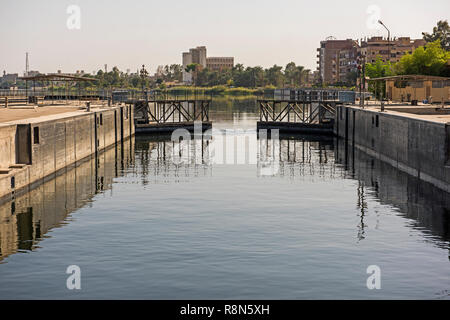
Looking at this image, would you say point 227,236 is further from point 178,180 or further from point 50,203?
point 178,180

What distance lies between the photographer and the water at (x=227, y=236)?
21000mm

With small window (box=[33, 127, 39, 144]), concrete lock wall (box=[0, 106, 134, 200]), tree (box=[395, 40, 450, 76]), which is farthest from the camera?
tree (box=[395, 40, 450, 76])

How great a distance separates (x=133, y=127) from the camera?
87.4 meters

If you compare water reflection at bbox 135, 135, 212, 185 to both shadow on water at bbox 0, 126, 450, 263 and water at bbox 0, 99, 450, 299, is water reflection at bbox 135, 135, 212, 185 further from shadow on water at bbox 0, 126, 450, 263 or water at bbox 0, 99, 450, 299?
water at bbox 0, 99, 450, 299

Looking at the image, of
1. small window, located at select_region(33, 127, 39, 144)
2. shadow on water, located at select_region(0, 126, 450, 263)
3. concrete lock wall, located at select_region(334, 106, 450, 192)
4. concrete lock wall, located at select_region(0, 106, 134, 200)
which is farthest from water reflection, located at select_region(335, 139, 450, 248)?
small window, located at select_region(33, 127, 39, 144)

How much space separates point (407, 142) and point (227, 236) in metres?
24.4

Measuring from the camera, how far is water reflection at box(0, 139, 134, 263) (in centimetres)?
2790

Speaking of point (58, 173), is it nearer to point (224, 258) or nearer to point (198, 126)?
point (224, 258)

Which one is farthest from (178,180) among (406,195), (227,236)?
(227,236)

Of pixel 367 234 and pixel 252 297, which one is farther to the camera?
pixel 367 234

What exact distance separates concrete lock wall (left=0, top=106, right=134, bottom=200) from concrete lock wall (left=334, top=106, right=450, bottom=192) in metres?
23.3

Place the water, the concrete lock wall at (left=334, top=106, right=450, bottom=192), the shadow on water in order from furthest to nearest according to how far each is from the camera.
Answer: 1. the concrete lock wall at (left=334, top=106, right=450, bottom=192)
2. the shadow on water
3. the water
